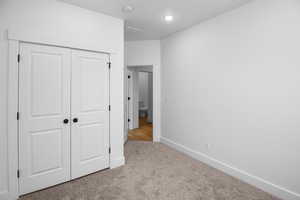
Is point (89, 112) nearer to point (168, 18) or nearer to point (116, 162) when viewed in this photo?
point (116, 162)

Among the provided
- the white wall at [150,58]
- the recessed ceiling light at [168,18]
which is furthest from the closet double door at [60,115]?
the white wall at [150,58]

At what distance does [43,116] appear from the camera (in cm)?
218

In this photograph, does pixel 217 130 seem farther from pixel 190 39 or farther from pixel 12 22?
pixel 12 22

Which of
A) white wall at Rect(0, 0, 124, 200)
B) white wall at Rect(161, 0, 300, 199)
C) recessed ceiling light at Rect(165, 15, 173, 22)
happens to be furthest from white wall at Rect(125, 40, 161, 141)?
white wall at Rect(0, 0, 124, 200)

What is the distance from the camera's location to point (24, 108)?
2043mm

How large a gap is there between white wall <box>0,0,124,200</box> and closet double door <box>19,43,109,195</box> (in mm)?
138

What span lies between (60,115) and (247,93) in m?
2.98

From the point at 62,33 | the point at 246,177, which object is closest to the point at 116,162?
the point at 246,177

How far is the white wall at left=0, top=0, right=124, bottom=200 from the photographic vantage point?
1.91 m

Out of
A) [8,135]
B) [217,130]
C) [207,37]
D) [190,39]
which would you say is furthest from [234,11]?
[8,135]

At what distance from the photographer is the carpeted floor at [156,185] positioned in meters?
2.04

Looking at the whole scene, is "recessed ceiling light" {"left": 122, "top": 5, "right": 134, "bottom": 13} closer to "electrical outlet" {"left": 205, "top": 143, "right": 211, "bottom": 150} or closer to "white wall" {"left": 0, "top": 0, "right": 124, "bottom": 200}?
"white wall" {"left": 0, "top": 0, "right": 124, "bottom": 200}

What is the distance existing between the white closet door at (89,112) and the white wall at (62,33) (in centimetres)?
14

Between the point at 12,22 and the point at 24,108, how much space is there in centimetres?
114
